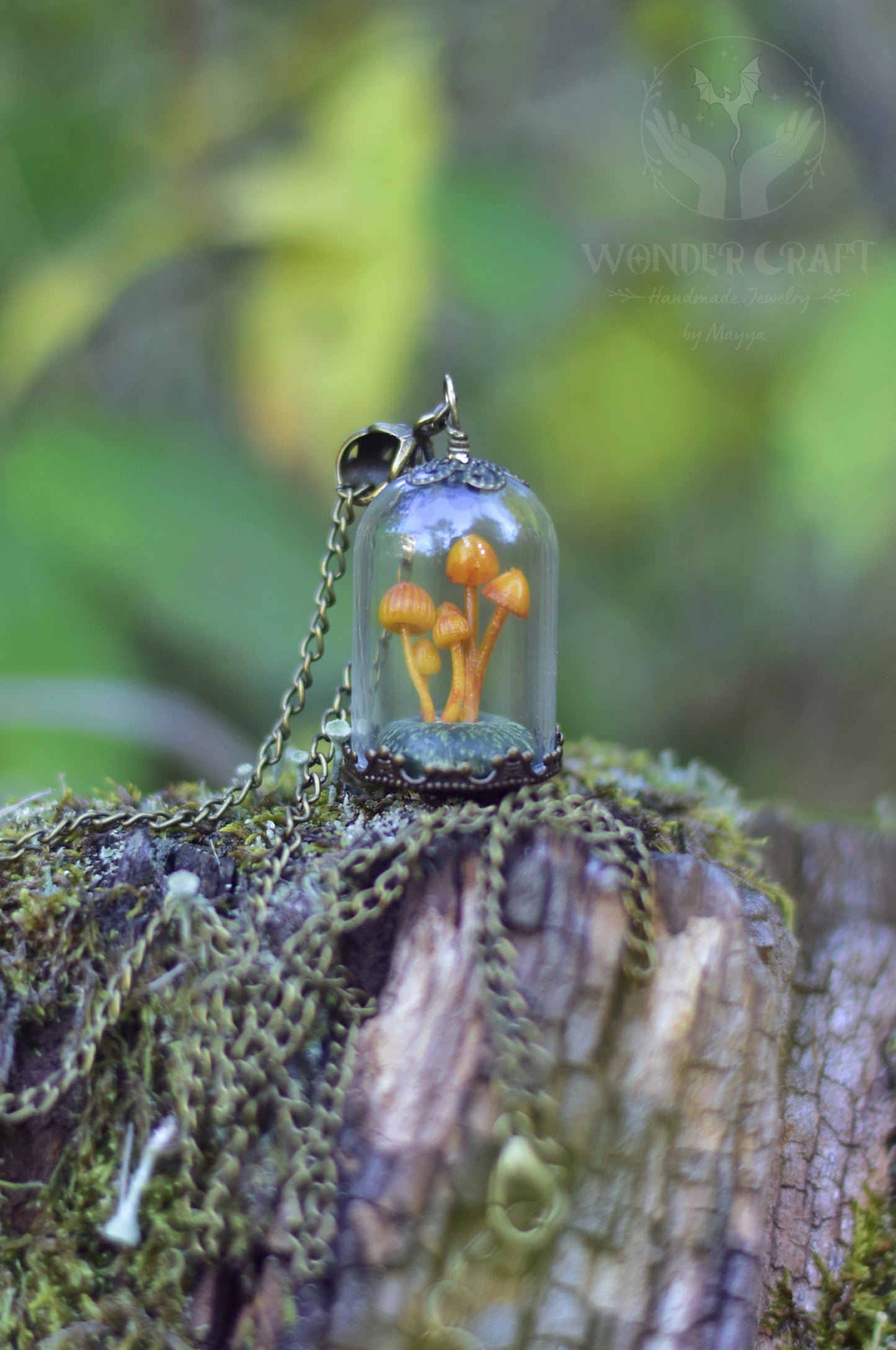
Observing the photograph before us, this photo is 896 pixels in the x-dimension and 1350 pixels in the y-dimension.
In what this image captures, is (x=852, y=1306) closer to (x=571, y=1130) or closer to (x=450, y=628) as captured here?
(x=571, y=1130)

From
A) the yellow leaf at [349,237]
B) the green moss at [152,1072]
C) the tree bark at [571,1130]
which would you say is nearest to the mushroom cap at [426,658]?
the green moss at [152,1072]

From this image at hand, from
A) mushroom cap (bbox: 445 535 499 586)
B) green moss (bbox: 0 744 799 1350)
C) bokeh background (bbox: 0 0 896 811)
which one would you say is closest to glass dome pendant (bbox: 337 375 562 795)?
mushroom cap (bbox: 445 535 499 586)

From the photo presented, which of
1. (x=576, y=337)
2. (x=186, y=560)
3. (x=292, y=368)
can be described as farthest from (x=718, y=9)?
(x=186, y=560)

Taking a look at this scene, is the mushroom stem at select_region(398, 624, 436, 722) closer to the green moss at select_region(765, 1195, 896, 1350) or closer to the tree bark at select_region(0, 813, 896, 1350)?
the tree bark at select_region(0, 813, 896, 1350)

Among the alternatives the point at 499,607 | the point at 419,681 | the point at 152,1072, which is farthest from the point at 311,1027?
the point at 499,607

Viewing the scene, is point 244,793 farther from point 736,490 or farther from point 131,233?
point 736,490
